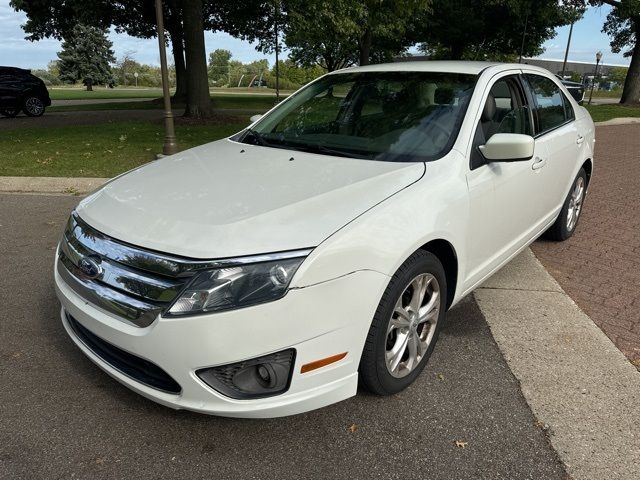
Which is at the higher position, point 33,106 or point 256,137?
point 256,137

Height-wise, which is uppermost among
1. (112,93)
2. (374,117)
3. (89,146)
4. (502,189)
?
(374,117)

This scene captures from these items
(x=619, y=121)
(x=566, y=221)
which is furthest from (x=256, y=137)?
(x=619, y=121)

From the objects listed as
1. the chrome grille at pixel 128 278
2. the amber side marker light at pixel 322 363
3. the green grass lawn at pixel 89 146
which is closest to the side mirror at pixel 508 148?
the amber side marker light at pixel 322 363

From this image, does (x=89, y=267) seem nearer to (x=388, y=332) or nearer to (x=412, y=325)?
(x=388, y=332)

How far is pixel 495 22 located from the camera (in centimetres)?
2820

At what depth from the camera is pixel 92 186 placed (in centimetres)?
745

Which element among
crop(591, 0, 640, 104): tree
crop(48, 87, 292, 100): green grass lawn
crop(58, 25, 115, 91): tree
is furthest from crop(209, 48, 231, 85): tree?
crop(591, 0, 640, 104): tree

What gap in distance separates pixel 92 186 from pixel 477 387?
21.0ft

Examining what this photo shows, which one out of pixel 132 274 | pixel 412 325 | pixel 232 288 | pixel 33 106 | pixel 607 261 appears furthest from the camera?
pixel 33 106

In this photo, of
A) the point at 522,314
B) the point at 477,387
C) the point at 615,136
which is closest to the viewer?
the point at 477,387

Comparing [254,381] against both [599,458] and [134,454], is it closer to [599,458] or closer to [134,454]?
[134,454]

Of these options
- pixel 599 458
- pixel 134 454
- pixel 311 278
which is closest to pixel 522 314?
pixel 599 458

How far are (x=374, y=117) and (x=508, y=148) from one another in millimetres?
932

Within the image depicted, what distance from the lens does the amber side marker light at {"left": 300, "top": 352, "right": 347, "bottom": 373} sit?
2.14 meters
